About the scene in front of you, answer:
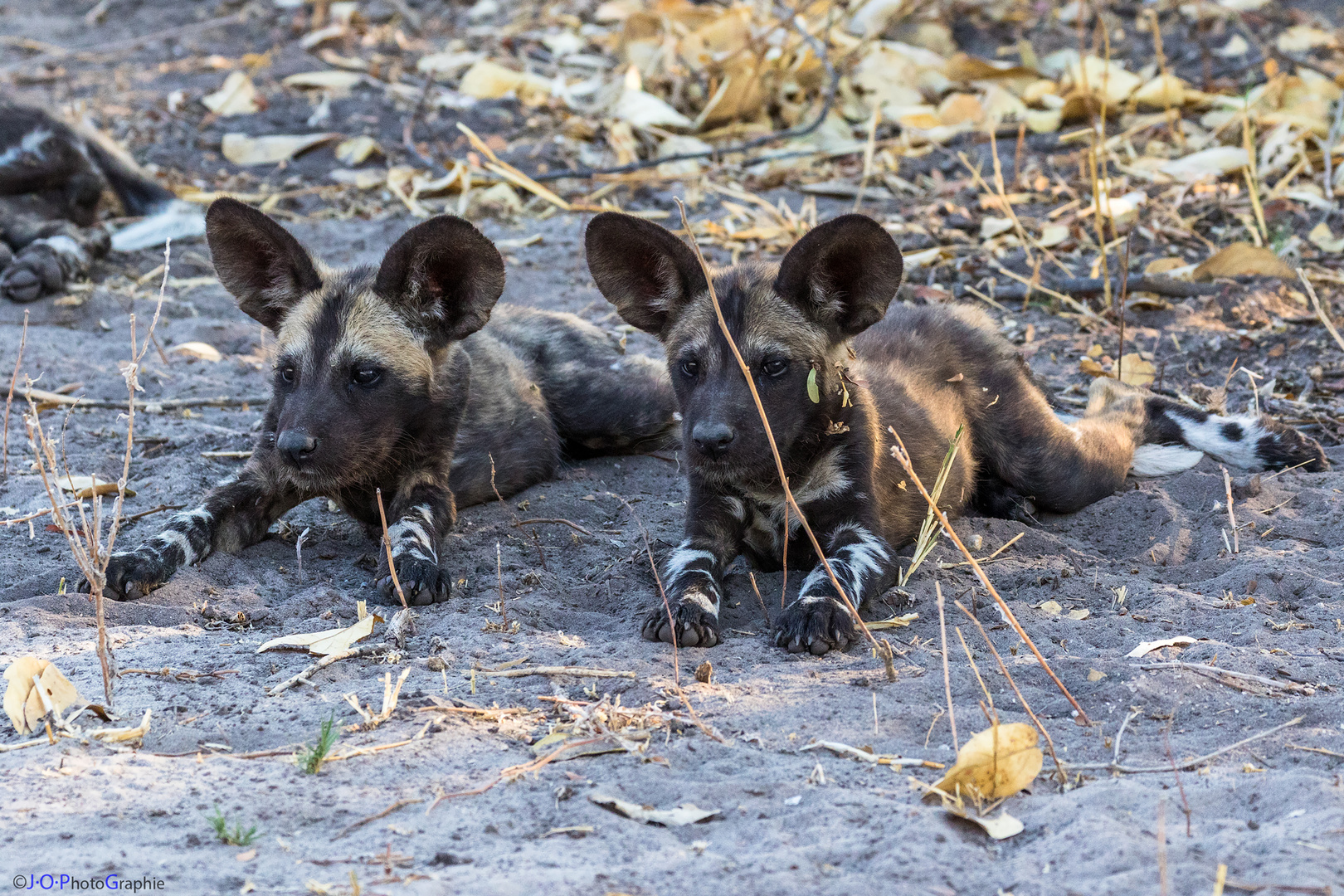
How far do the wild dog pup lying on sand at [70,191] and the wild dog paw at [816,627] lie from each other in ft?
18.5

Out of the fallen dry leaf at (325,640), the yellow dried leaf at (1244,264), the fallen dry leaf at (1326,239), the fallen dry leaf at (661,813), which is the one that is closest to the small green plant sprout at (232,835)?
the fallen dry leaf at (661,813)

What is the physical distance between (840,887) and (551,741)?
2.94 ft

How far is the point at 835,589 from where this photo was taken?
3910mm

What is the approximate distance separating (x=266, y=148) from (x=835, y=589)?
720 centimetres

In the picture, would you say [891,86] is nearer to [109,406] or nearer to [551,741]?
[109,406]

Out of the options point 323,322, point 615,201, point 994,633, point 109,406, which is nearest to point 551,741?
point 994,633

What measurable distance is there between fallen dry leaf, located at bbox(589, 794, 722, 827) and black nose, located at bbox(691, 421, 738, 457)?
60.3 inches

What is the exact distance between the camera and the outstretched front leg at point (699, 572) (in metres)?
3.80

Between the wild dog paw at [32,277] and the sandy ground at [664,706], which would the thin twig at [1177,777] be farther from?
the wild dog paw at [32,277]

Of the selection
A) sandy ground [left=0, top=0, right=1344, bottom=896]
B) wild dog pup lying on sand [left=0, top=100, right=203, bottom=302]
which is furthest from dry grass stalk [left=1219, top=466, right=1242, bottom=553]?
wild dog pup lying on sand [left=0, top=100, right=203, bottom=302]

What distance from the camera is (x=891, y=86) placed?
962cm

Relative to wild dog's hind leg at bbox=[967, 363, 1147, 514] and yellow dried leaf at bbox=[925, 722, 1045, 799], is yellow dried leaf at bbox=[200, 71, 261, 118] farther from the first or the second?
yellow dried leaf at bbox=[925, 722, 1045, 799]

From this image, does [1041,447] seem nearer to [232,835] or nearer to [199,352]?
[232,835]

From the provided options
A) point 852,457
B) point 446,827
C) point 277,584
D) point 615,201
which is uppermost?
point 446,827
